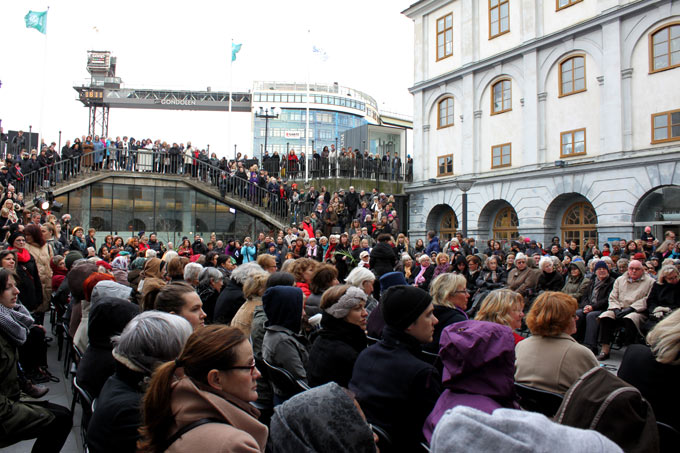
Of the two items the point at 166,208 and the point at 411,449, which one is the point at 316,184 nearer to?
the point at 166,208

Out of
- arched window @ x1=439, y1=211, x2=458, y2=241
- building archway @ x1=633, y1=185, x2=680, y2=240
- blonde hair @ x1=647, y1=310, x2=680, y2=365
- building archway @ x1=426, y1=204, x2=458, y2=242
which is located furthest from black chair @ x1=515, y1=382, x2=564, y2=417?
building archway @ x1=426, y1=204, x2=458, y2=242

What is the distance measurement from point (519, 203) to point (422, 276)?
12.5 m

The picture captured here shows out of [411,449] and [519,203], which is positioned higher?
[519,203]

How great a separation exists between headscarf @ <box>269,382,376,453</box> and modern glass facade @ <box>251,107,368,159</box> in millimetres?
87422

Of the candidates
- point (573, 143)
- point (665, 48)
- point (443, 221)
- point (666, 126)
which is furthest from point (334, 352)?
point (443, 221)

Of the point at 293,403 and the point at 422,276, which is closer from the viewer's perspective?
the point at 293,403

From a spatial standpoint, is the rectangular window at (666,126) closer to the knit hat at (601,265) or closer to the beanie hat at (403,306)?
the knit hat at (601,265)

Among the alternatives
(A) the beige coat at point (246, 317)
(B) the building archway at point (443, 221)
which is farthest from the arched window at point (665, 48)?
(A) the beige coat at point (246, 317)

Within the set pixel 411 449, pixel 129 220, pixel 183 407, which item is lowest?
pixel 411 449

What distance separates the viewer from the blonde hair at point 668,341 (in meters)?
3.13

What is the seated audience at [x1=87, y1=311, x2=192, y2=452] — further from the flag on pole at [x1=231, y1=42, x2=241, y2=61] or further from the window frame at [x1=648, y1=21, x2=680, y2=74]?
the flag on pole at [x1=231, y1=42, x2=241, y2=61]

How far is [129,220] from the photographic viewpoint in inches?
871

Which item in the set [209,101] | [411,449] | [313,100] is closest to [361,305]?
[411,449]

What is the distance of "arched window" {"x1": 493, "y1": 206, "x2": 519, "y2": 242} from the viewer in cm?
2367
